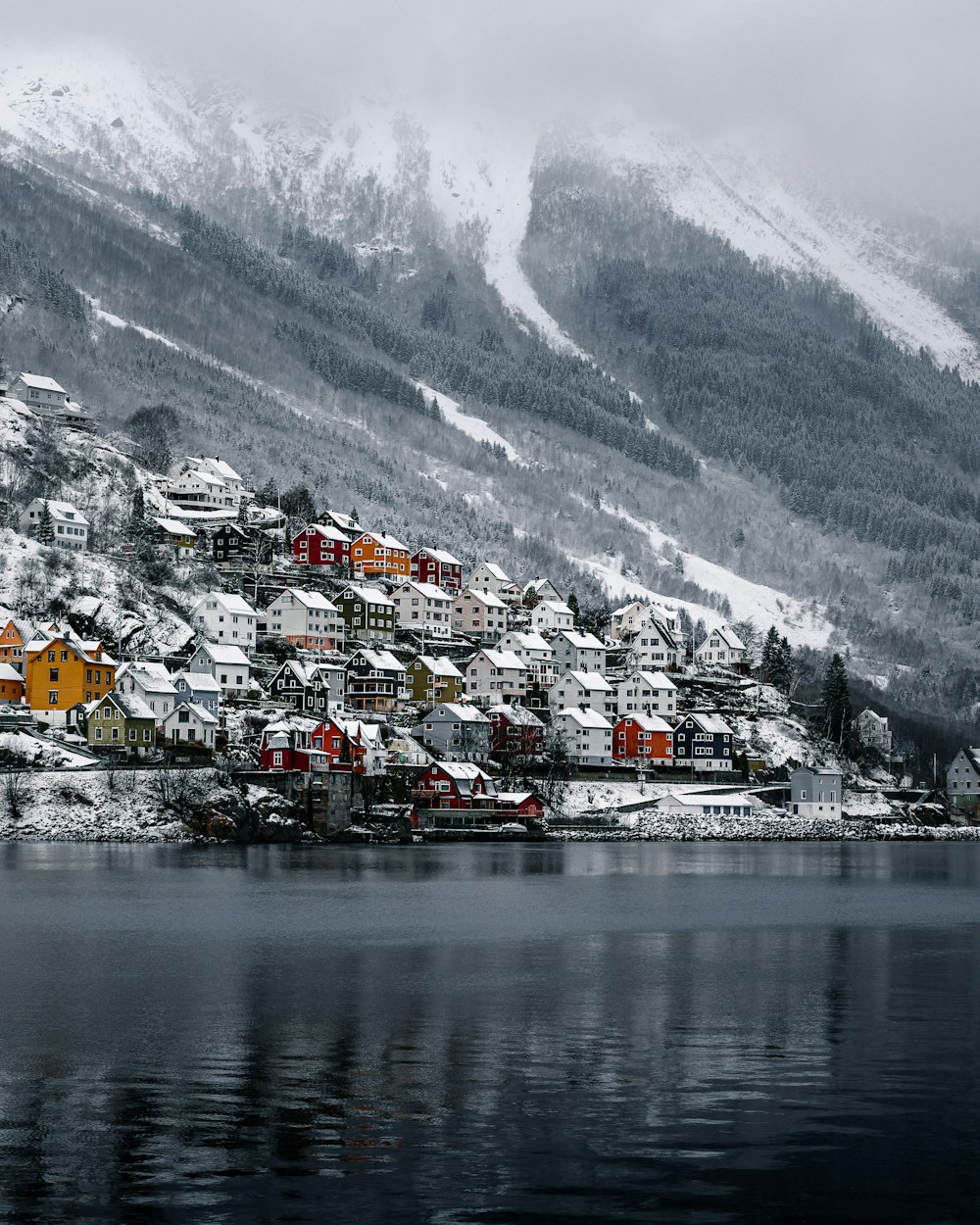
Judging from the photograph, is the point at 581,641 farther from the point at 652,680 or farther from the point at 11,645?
the point at 11,645

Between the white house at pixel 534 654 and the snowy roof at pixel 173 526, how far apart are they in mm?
35653

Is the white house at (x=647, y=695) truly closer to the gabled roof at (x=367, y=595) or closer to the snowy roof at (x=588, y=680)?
the snowy roof at (x=588, y=680)

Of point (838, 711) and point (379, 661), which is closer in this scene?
point (379, 661)

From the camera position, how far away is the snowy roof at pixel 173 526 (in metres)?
178

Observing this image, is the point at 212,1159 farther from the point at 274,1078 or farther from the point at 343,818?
the point at 343,818

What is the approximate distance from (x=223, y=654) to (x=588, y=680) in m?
43.2

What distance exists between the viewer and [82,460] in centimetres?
18575

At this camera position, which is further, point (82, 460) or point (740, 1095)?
point (82, 460)

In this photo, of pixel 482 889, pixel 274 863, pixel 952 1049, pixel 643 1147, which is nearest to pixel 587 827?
pixel 274 863

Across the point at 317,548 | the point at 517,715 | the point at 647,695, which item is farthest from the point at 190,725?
the point at 317,548

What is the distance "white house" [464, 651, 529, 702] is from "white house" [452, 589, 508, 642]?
84.6 ft

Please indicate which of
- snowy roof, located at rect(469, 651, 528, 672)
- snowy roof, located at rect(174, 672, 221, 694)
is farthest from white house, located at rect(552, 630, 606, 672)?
snowy roof, located at rect(174, 672, 221, 694)

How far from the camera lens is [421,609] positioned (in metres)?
190

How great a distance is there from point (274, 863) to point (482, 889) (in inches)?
764
